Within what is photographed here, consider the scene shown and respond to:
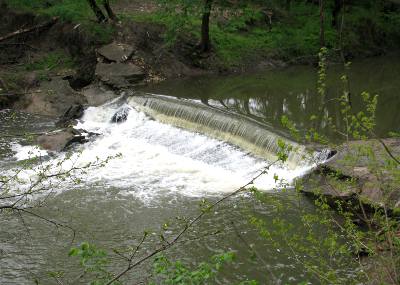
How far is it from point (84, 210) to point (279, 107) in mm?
7130

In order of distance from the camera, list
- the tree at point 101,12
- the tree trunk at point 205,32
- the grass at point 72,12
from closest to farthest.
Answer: the tree trunk at point 205,32 → the grass at point 72,12 → the tree at point 101,12

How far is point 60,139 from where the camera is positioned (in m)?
13.6

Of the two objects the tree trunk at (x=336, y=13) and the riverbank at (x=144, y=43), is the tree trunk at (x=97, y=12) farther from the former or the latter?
the tree trunk at (x=336, y=13)

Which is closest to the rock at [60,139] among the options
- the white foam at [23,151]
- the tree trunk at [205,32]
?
the white foam at [23,151]

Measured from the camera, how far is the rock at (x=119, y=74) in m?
17.7

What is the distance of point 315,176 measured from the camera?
34.8ft

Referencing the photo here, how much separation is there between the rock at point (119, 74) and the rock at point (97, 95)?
36 cm

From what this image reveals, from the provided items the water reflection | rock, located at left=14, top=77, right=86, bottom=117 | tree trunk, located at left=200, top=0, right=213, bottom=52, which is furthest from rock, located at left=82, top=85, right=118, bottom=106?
tree trunk, located at left=200, top=0, right=213, bottom=52

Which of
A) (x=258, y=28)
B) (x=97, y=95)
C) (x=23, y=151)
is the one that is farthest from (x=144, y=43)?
(x=23, y=151)

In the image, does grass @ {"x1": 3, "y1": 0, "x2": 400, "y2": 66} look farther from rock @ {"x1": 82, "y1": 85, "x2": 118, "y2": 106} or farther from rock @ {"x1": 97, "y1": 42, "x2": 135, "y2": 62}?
rock @ {"x1": 82, "y1": 85, "x2": 118, "y2": 106}

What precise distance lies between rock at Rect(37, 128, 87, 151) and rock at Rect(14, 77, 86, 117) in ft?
8.36

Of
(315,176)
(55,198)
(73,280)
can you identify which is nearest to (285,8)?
(315,176)

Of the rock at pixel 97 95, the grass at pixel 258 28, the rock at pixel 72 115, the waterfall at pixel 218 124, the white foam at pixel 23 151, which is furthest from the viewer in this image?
the grass at pixel 258 28

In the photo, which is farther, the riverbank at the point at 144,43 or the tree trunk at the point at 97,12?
the tree trunk at the point at 97,12
